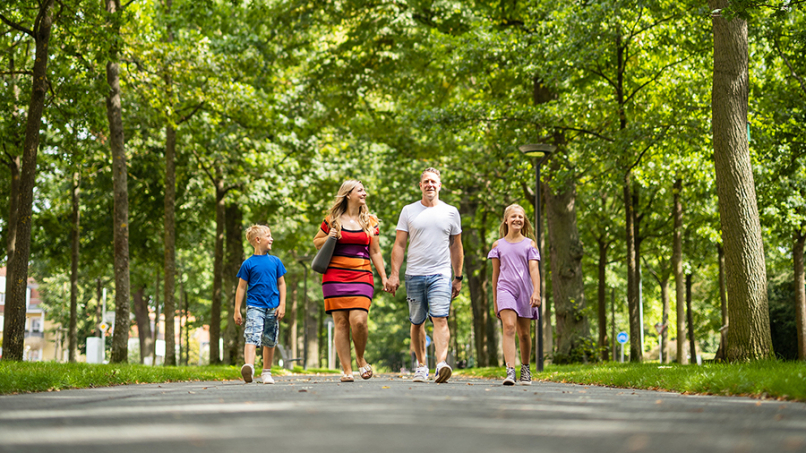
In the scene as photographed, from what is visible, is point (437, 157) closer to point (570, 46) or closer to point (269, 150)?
point (269, 150)

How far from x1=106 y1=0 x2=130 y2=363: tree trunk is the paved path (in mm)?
8841

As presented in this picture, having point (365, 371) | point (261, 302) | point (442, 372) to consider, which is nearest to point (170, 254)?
point (261, 302)

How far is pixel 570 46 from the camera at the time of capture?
15039mm

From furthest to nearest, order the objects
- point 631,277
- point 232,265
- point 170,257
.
Result: point 232,265 → point 631,277 → point 170,257

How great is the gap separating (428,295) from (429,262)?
357 mm

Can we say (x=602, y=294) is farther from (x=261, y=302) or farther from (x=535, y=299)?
(x=261, y=302)

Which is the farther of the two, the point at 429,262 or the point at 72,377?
the point at 72,377

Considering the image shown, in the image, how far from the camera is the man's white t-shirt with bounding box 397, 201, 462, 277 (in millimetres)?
8453

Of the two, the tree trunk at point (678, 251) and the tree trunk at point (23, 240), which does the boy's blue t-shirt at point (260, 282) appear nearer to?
the tree trunk at point (23, 240)

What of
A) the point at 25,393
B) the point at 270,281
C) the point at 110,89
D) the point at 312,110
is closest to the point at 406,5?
the point at 312,110

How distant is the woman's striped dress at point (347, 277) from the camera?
845cm

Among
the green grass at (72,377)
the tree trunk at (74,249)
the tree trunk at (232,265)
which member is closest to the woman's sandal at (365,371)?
the green grass at (72,377)

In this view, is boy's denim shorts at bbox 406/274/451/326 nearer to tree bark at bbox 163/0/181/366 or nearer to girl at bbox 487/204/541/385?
girl at bbox 487/204/541/385

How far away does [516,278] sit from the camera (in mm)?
8703
